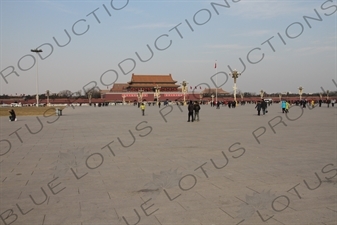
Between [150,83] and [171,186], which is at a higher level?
[150,83]

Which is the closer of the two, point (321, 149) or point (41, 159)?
point (41, 159)

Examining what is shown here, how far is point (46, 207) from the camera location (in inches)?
148

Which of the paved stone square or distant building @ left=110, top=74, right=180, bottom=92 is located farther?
distant building @ left=110, top=74, right=180, bottom=92

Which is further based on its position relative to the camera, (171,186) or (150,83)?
(150,83)

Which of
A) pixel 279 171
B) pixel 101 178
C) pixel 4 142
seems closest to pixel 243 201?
pixel 279 171

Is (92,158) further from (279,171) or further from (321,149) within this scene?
(321,149)

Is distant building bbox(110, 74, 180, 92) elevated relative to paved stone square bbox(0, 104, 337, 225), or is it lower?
elevated

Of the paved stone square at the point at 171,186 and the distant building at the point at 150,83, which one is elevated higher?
the distant building at the point at 150,83

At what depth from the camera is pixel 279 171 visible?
5328mm

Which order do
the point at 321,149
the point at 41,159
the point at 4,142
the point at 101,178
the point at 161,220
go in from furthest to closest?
1. the point at 4,142
2. the point at 321,149
3. the point at 41,159
4. the point at 101,178
5. the point at 161,220

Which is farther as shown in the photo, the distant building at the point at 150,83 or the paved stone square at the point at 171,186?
the distant building at the point at 150,83

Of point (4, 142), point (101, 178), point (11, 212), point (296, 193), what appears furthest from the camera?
point (4, 142)

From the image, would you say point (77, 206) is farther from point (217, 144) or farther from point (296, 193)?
point (217, 144)

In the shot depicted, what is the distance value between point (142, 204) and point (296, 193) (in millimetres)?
1925
